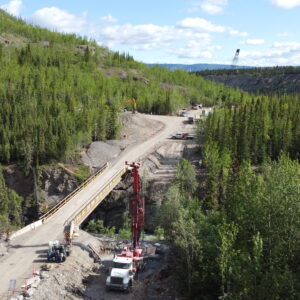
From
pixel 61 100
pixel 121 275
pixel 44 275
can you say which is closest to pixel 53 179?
pixel 61 100

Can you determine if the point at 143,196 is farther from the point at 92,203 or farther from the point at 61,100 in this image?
the point at 61,100

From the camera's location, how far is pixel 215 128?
77.5m

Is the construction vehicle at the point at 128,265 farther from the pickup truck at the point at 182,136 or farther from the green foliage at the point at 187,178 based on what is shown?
the pickup truck at the point at 182,136

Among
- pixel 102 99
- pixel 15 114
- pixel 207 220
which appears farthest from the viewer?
pixel 102 99

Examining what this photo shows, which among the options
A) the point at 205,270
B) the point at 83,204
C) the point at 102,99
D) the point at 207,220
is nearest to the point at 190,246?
the point at 205,270

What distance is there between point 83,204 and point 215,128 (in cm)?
3512

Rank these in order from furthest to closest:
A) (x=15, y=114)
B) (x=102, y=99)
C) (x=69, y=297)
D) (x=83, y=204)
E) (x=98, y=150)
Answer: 1. (x=102, y=99)
2. (x=15, y=114)
3. (x=98, y=150)
4. (x=83, y=204)
5. (x=69, y=297)

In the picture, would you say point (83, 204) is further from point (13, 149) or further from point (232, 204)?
point (13, 149)

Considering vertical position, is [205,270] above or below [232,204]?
below

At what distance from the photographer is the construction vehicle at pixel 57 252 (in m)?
37.7

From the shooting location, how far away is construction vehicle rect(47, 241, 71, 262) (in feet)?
124

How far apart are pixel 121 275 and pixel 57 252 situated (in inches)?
259

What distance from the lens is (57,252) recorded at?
37.8 m

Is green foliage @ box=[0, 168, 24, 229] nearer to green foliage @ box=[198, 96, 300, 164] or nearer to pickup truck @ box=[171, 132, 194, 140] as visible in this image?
green foliage @ box=[198, 96, 300, 164]
